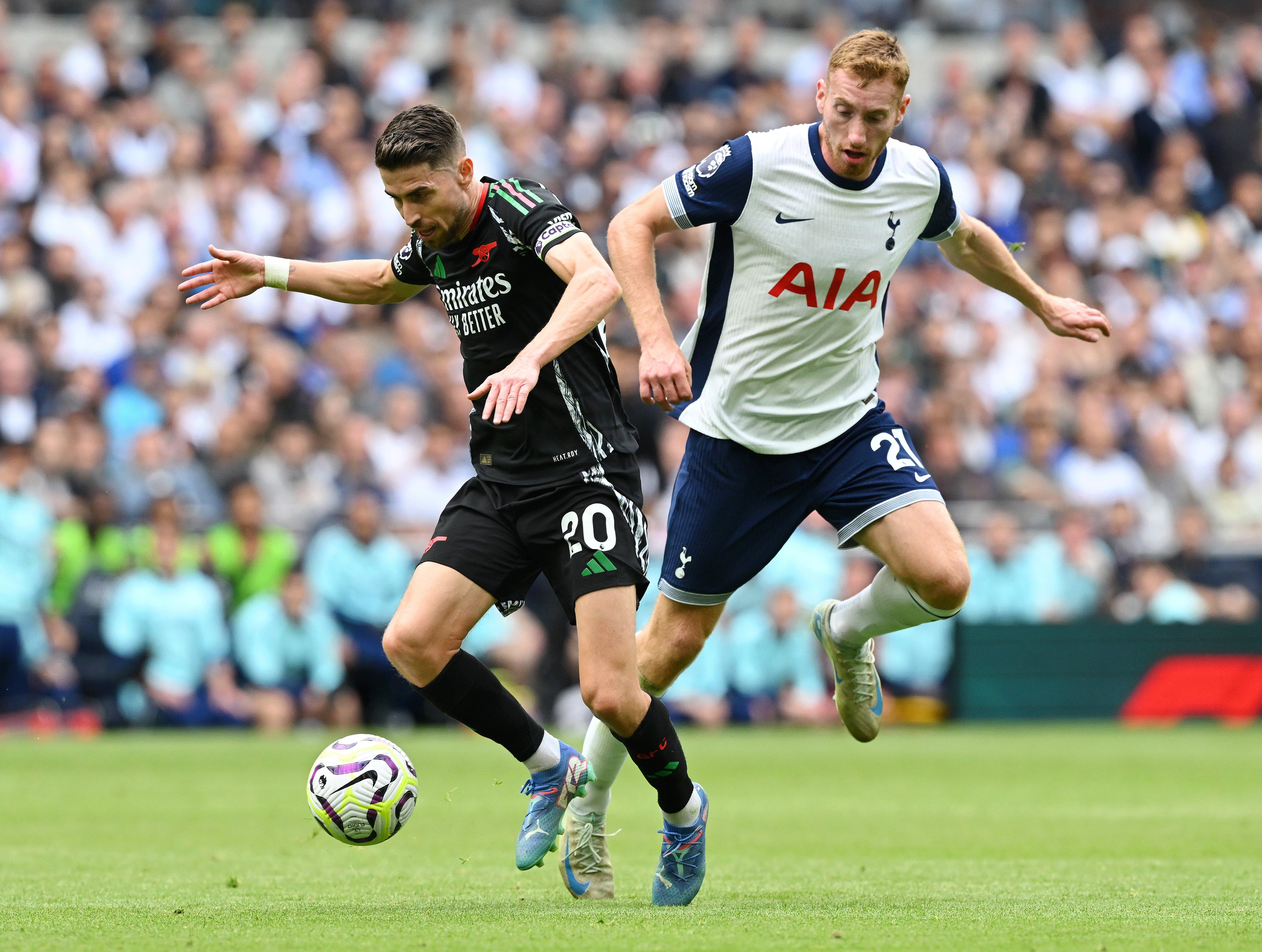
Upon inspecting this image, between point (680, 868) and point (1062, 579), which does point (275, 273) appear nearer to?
point (680, 868)

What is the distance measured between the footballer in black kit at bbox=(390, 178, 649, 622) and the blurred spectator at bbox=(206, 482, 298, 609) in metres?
9.02

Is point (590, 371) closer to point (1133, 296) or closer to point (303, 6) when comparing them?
point (1133, 296)

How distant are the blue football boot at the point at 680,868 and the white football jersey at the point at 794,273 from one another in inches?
59.9

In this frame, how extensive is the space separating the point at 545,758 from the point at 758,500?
4.29 ft

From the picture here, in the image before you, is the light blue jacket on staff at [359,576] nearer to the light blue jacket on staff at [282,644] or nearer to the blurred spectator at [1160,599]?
the light blue jacket on staff at [282,644]

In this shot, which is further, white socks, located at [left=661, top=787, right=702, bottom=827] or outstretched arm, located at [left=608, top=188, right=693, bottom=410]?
white socks, located at [left=661, top=787, right=702, bottom=827]

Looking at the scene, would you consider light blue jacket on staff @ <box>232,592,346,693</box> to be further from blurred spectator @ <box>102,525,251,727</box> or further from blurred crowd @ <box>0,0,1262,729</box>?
blurred spectator @ <box>102,525,251,727</box>

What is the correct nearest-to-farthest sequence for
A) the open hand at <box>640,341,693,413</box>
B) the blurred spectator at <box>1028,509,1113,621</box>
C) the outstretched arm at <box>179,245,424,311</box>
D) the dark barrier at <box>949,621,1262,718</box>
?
the open hand at <box>640,341,693,413</box> → the outstretched arm at <box>179,245,424,311</box> → the dark barrier at <box>949,621,1262,718</box> → the blurred spectator at <box>1028,509,1113,621</box>

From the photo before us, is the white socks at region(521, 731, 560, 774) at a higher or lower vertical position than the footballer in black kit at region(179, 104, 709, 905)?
lower

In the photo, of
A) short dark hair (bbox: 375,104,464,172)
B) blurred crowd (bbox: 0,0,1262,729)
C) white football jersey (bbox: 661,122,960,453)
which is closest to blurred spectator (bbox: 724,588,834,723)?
blurred crowd (bbox: 0,0,1262,729)

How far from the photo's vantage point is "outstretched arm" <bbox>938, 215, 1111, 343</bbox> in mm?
7121

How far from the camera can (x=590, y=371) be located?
6.61 meters

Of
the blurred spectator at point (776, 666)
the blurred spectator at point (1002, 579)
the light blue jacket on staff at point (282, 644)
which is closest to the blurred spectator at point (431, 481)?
the light blue jacket on staff at point (282, 644)

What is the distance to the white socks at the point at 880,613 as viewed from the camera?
274 inches
